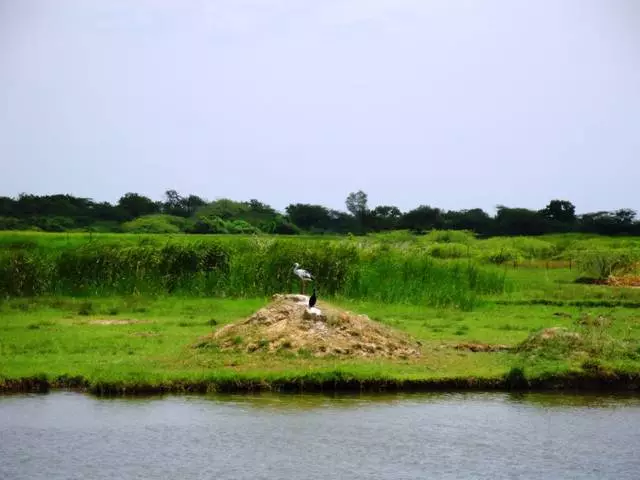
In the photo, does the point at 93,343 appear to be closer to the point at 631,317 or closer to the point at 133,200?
the point at 631,317

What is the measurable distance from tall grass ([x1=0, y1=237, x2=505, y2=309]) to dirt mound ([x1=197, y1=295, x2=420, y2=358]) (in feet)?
38.0

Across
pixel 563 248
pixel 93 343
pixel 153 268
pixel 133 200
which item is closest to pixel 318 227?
pixel 133 200

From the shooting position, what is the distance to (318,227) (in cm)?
7969

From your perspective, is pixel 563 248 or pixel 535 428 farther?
pixel 563 248

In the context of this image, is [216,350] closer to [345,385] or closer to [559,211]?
[345,385]

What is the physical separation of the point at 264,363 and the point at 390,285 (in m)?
14.2

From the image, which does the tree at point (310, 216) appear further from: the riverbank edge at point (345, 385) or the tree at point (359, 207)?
the riverbank edge at point (345, 385)

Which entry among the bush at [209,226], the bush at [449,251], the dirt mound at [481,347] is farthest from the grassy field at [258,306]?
the bush at [209,226]

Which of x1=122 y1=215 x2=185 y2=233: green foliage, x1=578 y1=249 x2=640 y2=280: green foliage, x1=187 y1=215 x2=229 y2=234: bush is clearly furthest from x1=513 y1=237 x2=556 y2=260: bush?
→ x1=122 y1=215 x2=185 y2=233: green foliage

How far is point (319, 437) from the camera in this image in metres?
13.8

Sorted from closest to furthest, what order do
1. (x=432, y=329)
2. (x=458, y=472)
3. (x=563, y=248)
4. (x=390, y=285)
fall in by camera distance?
1. (x=458, y=472)
2. (x=432, y=329)
3. (x=390, y=285)
4. (x=563, y=248)

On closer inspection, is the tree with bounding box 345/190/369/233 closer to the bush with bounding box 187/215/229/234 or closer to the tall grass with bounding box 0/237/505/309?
the bush with bounding box 187/215/229/234

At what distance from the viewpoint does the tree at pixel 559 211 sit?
274ft

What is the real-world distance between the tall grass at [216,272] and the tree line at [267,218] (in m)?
30.2
